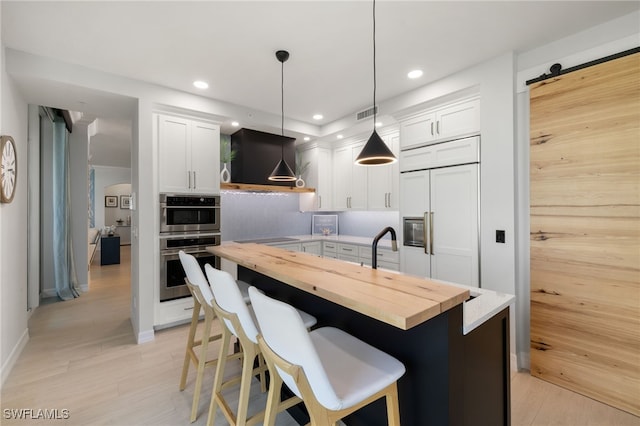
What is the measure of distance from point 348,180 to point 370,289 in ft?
11.8

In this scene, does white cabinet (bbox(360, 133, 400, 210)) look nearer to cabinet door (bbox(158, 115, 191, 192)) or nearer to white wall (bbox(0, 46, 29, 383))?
cabinet door (bbox(158, 115, 191, 192))

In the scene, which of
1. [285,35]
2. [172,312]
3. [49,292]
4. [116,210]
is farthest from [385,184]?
[116,210]

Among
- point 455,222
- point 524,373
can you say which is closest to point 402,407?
point 524,373

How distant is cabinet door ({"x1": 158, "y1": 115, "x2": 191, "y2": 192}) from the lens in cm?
325

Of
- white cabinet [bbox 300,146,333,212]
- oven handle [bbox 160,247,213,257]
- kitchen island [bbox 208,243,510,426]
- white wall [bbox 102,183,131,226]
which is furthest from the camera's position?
white wall [bbox 102,183,131,226]

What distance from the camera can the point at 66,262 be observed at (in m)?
4.64

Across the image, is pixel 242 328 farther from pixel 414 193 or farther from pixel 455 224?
pixel 414 193

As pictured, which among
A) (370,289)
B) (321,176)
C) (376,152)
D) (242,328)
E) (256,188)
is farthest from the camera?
(321,176)

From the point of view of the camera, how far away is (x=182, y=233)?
3.40m

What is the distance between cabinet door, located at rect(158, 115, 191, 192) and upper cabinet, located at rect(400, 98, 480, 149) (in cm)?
267

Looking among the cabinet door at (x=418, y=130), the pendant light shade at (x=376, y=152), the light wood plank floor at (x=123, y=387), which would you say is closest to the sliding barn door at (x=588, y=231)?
the light wood plank floor at (x=123, y=387)

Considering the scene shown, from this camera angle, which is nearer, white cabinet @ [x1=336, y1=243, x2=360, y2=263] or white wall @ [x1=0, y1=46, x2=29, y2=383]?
white wall @ [x1=0, y1=46, x2=29, y2=383]

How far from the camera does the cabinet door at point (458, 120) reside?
2.82 metres

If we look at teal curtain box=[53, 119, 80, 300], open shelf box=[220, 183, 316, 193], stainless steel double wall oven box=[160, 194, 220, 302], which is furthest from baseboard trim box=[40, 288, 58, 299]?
open shelf box=[220, 183, 316, 193]
